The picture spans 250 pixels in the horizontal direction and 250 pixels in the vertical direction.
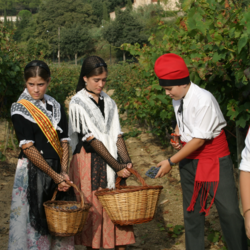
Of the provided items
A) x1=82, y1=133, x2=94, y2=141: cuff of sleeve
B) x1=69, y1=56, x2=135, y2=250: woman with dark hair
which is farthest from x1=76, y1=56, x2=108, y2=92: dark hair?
x1=82, y1=133, x2=94, y2=141: cuff of sleeve

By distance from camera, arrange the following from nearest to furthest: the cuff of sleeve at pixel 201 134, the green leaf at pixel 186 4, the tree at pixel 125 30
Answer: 1. the cuff of sleeve at pixel 201 134
2. the green leaf at pixel 186 4
3. the tree at pixel 125 30

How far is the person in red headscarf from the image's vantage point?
2.44 meters

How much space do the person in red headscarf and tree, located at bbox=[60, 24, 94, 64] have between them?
58.9 m

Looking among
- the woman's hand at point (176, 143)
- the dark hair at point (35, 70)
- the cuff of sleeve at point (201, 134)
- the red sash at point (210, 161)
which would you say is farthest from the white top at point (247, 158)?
the dark hair at point (35, 70)

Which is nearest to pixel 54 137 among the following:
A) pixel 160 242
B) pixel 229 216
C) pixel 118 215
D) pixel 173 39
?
pixel 118 215

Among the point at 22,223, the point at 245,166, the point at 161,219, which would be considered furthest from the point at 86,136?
the point at 161,219

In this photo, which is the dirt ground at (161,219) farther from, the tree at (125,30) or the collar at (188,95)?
the tree at (125,30)

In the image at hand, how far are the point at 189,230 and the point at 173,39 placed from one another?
3190 mm

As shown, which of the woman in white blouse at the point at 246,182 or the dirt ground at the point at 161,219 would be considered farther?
the dirt ground at the point at 161,219

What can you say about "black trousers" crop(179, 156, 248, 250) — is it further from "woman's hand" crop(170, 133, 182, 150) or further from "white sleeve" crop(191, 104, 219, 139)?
"white sleeve" crop(191, 104, 219, 139)

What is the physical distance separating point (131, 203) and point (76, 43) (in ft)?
201

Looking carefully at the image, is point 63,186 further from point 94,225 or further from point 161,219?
point 161,219

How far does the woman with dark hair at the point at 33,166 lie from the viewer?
2600 mm

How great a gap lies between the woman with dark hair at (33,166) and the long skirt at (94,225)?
23cm
